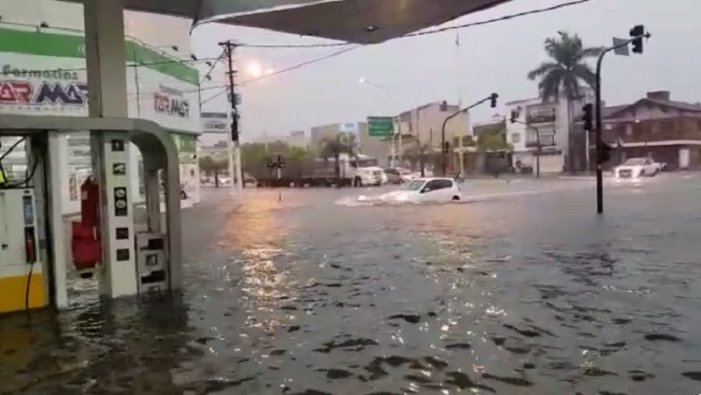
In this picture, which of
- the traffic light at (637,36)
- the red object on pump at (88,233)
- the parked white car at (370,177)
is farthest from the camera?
the parked white car at (370,177)

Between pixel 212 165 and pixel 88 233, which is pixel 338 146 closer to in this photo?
pixel 212 165

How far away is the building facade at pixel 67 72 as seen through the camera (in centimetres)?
2425

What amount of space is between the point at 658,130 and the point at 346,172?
2457 cm

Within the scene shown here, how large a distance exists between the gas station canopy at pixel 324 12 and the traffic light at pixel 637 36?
734 cm

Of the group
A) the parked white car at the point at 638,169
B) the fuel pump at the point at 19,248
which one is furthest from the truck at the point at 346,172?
the fuel pump at the point at 19,248

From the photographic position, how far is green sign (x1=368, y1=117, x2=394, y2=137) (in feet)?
172

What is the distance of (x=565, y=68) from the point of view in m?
55.1

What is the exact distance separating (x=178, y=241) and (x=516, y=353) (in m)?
5.23

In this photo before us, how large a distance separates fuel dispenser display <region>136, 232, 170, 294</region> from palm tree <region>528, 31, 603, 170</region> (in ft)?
160

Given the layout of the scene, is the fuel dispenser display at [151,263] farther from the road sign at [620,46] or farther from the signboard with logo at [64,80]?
the road sign at [620,46]

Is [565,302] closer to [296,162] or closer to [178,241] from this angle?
[178,241]

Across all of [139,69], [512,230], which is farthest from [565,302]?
[139,69]

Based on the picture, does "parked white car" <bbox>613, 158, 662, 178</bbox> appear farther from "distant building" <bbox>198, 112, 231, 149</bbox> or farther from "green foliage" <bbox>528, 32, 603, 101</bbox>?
"distant building" <bbox>198, 112, 231, 149</bbox>

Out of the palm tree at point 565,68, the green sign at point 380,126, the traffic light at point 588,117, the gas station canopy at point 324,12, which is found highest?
the palm tree at point 565,68
